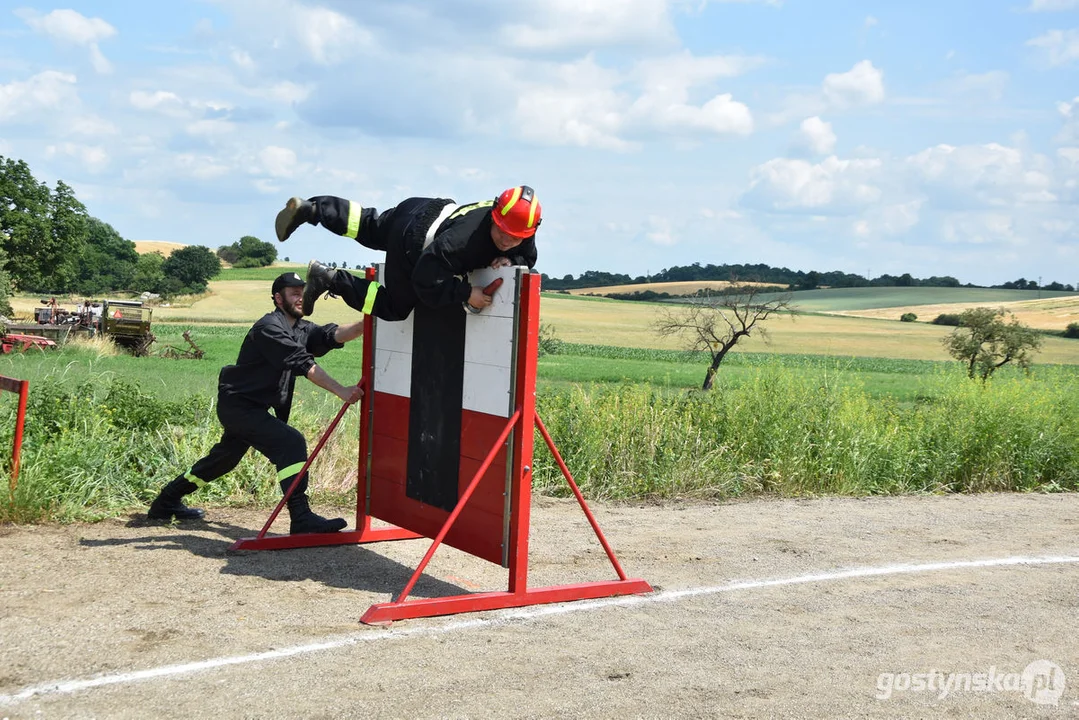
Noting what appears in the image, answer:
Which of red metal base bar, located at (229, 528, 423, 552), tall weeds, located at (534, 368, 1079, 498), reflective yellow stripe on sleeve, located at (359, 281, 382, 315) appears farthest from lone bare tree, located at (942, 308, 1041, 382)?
reflective yellow stripe on sleeve, located at (359, 281, 382, 315)

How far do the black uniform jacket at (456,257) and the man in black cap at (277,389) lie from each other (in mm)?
1402

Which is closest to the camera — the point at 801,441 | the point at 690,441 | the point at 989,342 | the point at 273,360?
the point at 273,360

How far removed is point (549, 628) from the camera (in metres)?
6.03

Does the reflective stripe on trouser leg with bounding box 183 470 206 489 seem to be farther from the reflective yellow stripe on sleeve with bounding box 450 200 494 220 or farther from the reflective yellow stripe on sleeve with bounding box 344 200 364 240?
the reflective yellow stripe on sleeve with bounding box 450 200 494 220

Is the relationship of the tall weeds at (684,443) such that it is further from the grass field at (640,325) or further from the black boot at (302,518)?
the grass field at (640,325)

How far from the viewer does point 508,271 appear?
6383 mm

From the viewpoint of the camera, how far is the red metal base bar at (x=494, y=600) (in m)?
5.98

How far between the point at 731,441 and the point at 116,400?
648 centimetres

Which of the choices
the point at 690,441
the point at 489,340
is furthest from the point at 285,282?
the point at 690,441

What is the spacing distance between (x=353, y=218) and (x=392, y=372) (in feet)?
3.91

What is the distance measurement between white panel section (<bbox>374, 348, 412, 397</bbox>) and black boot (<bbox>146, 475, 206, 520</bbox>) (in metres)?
1.80

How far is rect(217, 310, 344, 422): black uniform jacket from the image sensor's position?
749 cm

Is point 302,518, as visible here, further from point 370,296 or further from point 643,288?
point 643,288

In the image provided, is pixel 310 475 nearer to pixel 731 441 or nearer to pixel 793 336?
pixel 731 441
